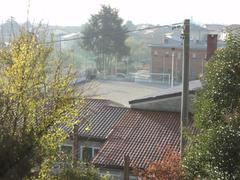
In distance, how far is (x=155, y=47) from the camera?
175 feet

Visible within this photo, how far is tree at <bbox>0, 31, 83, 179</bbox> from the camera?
27.2 feet

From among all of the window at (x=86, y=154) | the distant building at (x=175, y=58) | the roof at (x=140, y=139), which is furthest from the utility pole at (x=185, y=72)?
the distant building at (x=175, y=58)

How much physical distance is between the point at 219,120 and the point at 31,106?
3571 millimetres

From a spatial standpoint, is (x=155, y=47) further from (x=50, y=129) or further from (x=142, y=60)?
(x=50, y=129)

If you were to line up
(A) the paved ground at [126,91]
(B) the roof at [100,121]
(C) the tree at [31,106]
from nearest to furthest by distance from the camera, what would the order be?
(C) the tree at [31,106]
(B) the roof at [100,121]
(A) the paved ground at [126,91]

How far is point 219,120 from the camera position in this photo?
26.0 ft

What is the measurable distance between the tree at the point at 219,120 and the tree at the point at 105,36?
47.0 m

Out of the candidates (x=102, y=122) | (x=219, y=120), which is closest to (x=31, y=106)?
(x=219, y=120)

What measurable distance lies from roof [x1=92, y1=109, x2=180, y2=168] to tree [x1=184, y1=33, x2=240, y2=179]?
21.2 feet

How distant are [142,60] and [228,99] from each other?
6890cm

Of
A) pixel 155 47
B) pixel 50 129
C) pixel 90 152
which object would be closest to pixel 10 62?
pixel 50 129

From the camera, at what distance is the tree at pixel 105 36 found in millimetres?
55688

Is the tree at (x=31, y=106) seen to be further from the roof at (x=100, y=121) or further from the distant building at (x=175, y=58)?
the distant building at (x=175, y=58)

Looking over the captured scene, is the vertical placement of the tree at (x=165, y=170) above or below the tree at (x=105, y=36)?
below
